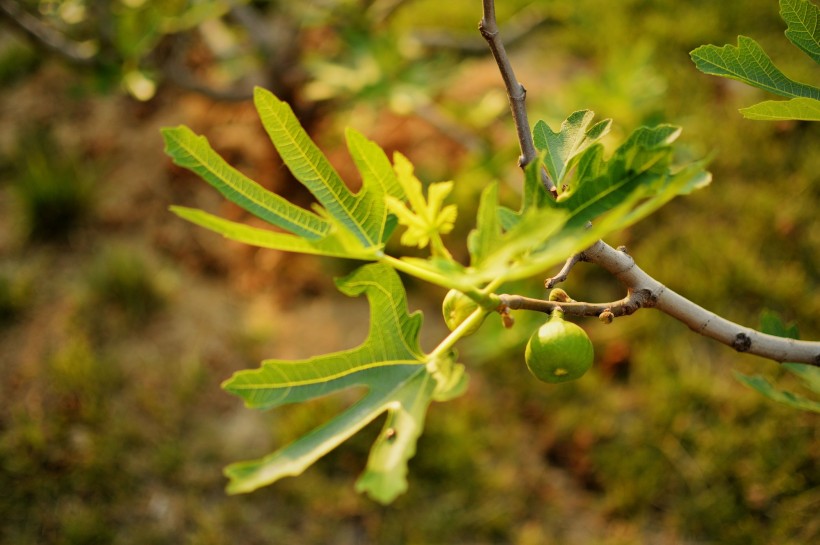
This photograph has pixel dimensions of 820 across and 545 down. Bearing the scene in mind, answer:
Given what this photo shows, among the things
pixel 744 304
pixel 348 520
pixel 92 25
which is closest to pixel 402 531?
pixel 348 520

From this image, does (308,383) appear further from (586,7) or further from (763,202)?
(586,7)

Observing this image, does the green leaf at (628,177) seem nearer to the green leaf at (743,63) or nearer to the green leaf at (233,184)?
the green leaf at (743,63)

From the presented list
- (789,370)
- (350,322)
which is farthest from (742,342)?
(350,322)

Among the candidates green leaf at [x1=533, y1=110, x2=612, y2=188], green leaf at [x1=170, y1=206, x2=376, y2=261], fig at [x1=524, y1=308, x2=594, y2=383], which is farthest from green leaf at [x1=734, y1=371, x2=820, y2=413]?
green leaf at [x1=170, y1=206, x2=376, y2=261]

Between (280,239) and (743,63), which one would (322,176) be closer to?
(280,239)

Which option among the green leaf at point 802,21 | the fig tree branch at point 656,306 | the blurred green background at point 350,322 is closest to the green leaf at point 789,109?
the green leaf at point 802,21

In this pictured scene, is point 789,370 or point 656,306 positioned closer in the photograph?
point 656,306
